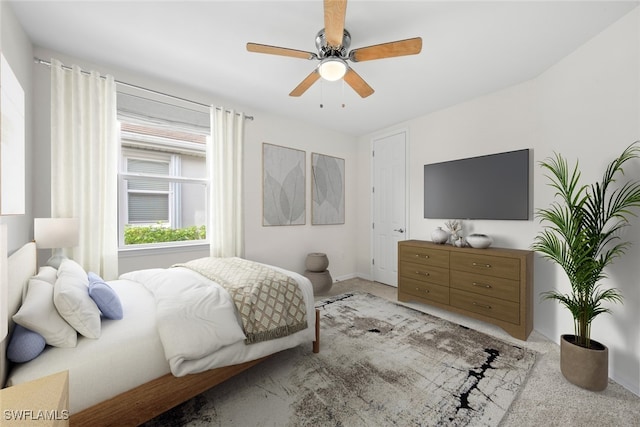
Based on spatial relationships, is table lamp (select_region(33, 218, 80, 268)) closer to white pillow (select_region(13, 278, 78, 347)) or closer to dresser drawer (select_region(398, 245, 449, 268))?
white pillow (select_region(13, 278, 78, 347))

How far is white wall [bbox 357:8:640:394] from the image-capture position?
72.2 inches

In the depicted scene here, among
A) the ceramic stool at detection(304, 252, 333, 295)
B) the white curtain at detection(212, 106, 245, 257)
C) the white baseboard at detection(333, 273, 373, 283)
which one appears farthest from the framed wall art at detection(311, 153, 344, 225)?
the white curtain at detection(212, 106, 245, 257)

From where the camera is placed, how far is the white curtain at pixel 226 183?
3193 millimetres

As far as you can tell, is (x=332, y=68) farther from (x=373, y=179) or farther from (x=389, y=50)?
(x=373, y=179)

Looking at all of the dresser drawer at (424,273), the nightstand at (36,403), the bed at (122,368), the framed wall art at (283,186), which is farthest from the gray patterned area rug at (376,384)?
the framed wall art at (283,186)

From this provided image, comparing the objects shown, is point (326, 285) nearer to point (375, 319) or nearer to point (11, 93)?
point (375, 319)

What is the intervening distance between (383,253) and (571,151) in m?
2.67

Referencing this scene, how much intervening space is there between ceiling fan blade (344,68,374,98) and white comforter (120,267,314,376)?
1930 mm

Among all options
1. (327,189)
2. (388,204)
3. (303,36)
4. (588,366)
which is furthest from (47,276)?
(388,204)

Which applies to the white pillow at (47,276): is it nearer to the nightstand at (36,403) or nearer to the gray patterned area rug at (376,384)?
the nightstand at (36,403)

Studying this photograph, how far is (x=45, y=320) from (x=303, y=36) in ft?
7.92

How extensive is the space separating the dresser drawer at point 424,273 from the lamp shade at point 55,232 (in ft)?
11.2

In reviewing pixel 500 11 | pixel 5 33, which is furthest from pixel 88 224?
pixel 500 11

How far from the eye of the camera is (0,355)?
1.02 m
